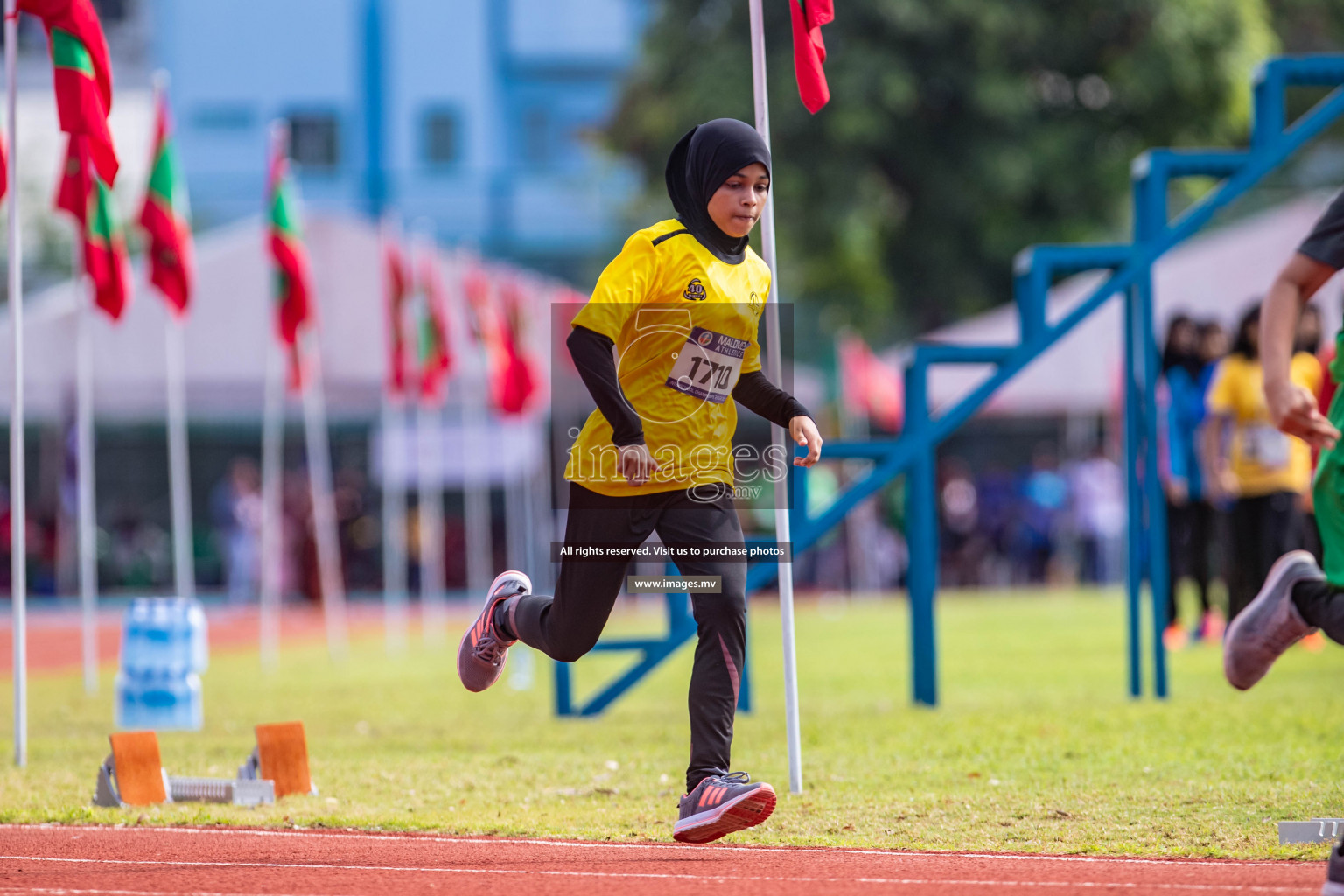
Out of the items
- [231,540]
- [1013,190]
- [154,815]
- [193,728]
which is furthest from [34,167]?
[154,815]

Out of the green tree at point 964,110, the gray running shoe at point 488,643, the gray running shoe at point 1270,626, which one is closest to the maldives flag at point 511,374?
the green tree at point 964,110

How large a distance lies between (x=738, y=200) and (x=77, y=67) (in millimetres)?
4348

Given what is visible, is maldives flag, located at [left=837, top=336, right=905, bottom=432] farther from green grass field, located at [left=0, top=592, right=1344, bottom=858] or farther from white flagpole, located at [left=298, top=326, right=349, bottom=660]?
green grass field, located at [left=0, top=592, right=1344, bottom=858]

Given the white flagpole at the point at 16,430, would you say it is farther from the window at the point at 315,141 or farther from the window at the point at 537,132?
the window at the point at 537,132

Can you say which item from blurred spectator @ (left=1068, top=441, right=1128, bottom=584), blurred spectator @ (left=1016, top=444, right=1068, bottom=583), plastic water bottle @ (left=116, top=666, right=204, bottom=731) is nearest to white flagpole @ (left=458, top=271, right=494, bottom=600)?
blurred spectator @ (left=1016, top=444, right=1068, bottom=583)

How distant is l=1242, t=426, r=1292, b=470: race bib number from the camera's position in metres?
11.5

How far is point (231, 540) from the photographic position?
26.0 m

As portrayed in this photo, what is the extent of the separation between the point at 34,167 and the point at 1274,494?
38097 millimetres

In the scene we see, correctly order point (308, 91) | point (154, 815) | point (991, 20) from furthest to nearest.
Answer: point (308, 91), point (991, 20), point (154, 815)

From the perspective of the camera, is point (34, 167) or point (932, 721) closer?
point (932, 721)

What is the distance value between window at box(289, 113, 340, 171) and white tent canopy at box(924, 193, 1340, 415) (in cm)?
2883

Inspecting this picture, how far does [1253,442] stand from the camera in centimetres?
1153

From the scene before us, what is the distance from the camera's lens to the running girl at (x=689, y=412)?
17.5 feet

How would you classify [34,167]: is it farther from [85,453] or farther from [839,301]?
[85,453]
